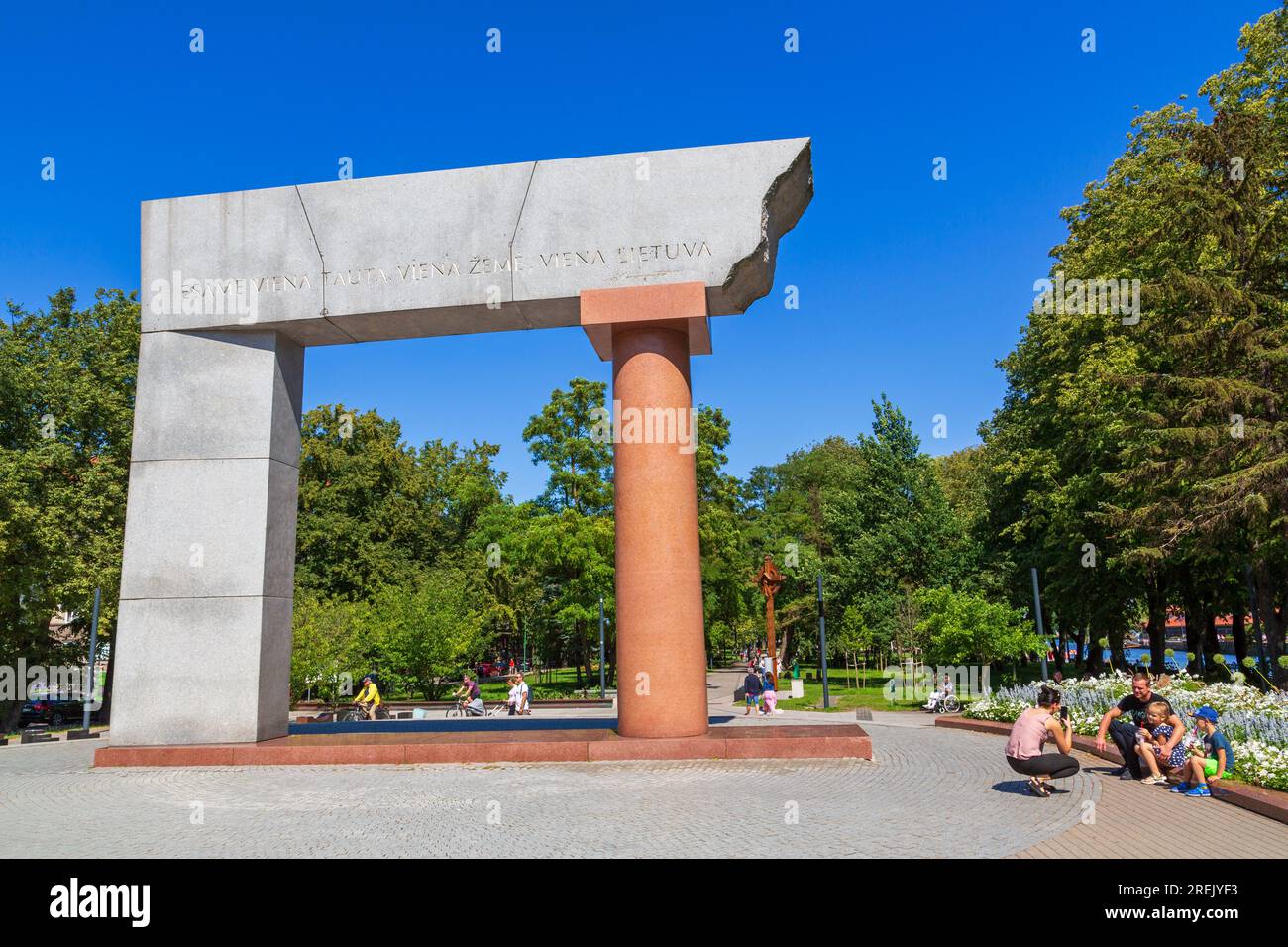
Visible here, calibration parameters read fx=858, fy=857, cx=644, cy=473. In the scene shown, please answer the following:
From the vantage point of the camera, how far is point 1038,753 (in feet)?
31.7

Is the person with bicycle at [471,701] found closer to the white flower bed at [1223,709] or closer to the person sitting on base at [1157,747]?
the white flower bed at [1223,709]

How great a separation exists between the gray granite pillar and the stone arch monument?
3cm

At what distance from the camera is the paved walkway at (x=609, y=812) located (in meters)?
7.38

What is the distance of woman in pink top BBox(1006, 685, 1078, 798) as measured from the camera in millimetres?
9398

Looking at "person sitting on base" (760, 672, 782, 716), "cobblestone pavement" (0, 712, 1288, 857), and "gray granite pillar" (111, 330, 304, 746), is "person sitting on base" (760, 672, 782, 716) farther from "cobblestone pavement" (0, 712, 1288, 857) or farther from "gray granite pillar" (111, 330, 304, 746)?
"gray granite pillar" (111, 330, 304, 746)

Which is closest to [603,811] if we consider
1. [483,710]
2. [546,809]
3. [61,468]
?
[546,809]

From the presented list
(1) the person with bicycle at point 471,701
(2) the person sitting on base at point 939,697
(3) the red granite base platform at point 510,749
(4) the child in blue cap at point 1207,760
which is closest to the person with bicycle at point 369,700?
(1) the person with bicycle at point 471,701

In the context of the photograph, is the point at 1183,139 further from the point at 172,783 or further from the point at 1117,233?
the point at 172,783

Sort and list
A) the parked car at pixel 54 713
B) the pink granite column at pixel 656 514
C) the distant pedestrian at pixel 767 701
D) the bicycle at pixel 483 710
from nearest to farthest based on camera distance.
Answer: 1. the pink granite column at pixel 656 514
2. the distant pedestrian at pixel 767 701
3. the bicycle at pixel 483 710
4. the parked car at pixel 54 713

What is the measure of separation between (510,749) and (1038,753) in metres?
7.04

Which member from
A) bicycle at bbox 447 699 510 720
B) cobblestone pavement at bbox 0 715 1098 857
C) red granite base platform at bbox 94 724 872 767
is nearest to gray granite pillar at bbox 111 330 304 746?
red granite base platform at bbox 94 724 872 767

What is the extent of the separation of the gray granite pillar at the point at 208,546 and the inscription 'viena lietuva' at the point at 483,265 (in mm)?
967

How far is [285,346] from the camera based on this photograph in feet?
47.5
